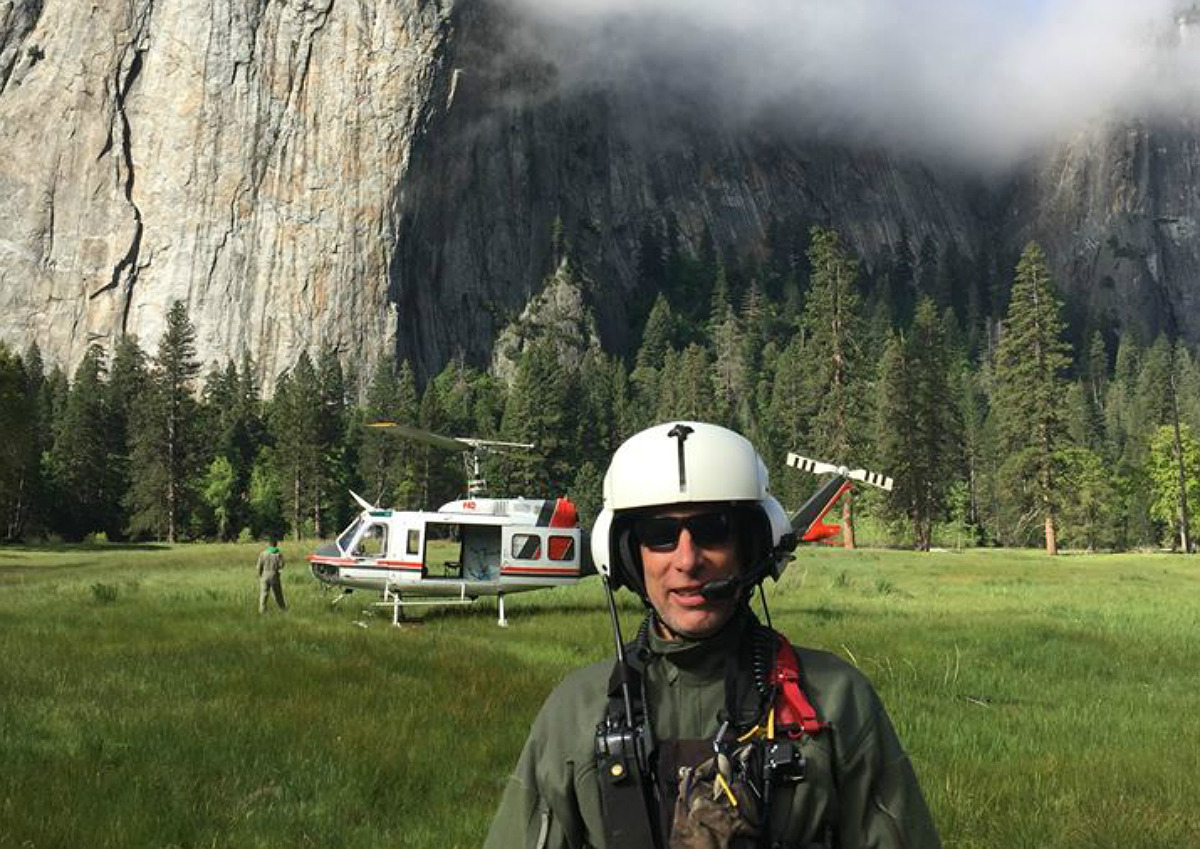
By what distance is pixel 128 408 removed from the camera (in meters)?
83.2

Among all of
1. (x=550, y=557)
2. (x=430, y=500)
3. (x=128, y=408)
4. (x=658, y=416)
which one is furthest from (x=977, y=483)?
(x=550, y=557)

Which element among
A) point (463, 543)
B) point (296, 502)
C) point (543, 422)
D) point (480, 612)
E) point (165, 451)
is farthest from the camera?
point (543, 422)

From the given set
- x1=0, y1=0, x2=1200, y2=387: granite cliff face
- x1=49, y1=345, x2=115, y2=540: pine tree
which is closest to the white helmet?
x1=49, y1=345, x2=115, y2=540: pine tree

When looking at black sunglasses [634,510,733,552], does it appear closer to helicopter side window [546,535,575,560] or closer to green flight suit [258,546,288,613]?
helicopter side window [546,535,575,560]

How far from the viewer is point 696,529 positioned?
3045 mm

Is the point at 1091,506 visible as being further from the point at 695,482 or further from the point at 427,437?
the point at 695,482

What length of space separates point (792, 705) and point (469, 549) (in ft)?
59.8

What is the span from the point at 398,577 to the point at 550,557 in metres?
3.08

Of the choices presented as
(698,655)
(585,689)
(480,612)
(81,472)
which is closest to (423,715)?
(585,689)

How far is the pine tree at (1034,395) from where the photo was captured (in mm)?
54062

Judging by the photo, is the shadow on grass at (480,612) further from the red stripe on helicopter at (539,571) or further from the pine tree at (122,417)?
the pine tree at (122,417)

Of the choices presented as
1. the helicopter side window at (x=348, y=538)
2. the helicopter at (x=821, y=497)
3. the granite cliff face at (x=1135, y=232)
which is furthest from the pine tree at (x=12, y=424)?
the granite cliff face at (x=1135, y=232)

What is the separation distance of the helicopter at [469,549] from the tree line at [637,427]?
3135 cm

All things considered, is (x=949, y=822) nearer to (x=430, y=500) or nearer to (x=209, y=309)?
(x=430, y=500)
